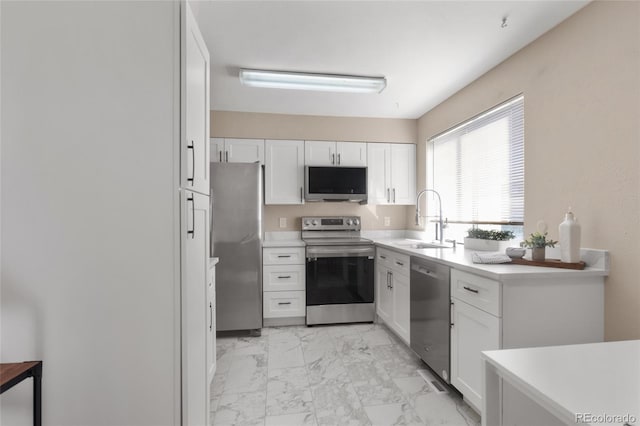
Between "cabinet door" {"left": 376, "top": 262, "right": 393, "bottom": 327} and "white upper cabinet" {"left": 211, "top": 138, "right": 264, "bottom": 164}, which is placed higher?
"white upper cabinet" {"left": 211, "top": 138, "right": 264, "bottom": 164}

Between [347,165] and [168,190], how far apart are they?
2.79 metres

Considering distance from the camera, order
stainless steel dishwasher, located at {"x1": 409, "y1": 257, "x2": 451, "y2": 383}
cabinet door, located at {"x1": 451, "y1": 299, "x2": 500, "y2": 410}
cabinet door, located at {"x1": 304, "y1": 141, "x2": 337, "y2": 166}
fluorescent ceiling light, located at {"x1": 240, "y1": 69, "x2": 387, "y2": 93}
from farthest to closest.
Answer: cabinet door, located at {"x1": 304, "y1": 141, "x2": 337, "y2": 166}
fluorescent ceiling light, located at {"x1": 240, "y1": 69, "x2": 387, "y2": 93}
stainless steel dishwasher, located at {"x1": 409, "y1": 257, "x2": 451, "y2": 383}
cabinet door, located at {"x1": 451, "y1": 299, "x2": 500, "y2": 410}

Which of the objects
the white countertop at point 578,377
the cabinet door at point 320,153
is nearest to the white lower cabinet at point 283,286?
the cabinet door at point 320,153

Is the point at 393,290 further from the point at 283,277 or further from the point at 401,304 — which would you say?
the point at 283,277

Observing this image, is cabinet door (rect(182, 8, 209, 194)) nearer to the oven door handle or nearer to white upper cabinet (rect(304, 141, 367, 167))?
the oven door handle

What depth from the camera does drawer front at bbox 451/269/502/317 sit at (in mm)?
1552

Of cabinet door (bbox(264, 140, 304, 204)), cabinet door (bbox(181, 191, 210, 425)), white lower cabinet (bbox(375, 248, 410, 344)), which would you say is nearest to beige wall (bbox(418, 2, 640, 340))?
white lower cabinet (bbox(375, 248, 410, 344))

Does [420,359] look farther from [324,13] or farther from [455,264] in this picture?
[324,13]

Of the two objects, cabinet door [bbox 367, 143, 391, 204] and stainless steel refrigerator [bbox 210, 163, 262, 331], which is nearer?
stainless steel refrigerator [bbox 210, 163, 262, 331]

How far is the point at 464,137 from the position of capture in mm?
2979

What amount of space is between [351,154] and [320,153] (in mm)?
394

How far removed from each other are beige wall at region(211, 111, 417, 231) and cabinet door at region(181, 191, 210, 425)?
→ 225 cm

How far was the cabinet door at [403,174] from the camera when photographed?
12.5 feet

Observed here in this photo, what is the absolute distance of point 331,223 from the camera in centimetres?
378
